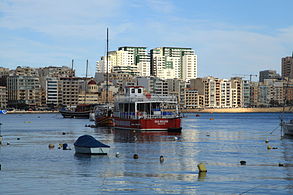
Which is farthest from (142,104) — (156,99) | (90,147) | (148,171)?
(148,171)

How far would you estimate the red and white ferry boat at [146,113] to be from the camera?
86.8 metres

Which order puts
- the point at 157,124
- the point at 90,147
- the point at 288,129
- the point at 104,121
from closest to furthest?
the point at 90,147
the point at 288,129
the point at 157,124
the point at 104,121

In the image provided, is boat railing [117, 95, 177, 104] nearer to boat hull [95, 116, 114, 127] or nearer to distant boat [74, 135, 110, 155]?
boat hull [95, 116, 114, 127]

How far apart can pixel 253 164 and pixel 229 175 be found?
7.69 metres

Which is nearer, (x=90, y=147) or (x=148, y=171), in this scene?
(x=148, y=171)

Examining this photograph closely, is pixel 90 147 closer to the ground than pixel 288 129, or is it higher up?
closer to the ground

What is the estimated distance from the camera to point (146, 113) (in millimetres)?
89625

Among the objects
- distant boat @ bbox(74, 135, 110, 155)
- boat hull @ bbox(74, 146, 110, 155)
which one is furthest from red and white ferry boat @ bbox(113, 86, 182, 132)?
boat hull @ bbox(74, 146, 110, 155)

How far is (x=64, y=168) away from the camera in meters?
45.7

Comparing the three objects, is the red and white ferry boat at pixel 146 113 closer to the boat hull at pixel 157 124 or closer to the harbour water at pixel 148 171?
the boat hull at pixel 157 124

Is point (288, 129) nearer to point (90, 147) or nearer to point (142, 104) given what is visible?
point (142, 104)

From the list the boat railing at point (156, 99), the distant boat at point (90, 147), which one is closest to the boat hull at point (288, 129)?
the boat railing at point (156, 99)

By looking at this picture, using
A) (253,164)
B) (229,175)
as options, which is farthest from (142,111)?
(229,175)

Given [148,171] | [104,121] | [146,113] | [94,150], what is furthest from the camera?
[104,121]
